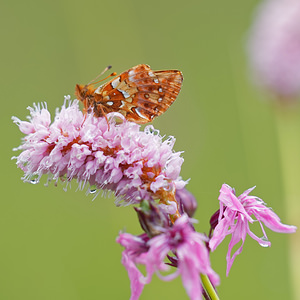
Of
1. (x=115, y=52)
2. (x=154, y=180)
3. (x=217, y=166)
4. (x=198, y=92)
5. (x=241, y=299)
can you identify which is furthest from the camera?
(x=198, y=92)

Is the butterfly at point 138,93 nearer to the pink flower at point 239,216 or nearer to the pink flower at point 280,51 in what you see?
the pink flower at point 239,216

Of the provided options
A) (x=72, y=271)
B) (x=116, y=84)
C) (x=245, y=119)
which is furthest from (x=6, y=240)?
(x=116, y=84)

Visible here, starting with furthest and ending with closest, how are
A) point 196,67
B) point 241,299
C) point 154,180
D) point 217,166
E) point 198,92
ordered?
point 196,67, point 198,92, point 217,166, point 241,299, point 154,180

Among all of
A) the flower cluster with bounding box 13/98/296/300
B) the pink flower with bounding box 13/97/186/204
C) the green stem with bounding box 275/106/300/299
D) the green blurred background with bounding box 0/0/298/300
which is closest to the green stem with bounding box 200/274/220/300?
the flower cluster with bounding box 13/98/296/300

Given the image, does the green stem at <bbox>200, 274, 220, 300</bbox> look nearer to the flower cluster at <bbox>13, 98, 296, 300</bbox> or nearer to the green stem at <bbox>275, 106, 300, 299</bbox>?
the flower cluster at <bbox>13, 98, 296, 300</bbox>

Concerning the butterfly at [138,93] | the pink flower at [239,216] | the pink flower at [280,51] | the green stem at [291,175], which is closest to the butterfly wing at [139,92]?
the butterfly at [138,93]

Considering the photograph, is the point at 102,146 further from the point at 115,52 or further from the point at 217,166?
the point at 217,166

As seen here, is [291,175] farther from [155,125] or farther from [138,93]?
[138,93]
